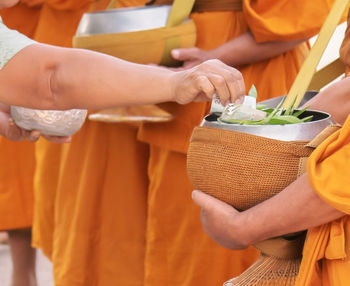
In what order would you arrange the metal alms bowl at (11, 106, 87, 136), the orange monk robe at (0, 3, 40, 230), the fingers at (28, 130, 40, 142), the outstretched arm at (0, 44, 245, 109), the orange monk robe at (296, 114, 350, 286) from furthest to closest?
the orange monk robe at (0, 3, 40, 230), the fingers at (28, 130, 40, 142), the metal alms bowl at (11, 106, 87, 136), the outstretched arm at (0, 44, 245, 109), the orange monk robe at (296, 114, 350, 286)

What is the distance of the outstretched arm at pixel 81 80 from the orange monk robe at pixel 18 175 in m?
1.51

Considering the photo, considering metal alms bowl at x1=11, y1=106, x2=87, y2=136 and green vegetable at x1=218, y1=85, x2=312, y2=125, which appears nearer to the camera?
green vegetable at x1=218, y1=85, x2=312, y2=125

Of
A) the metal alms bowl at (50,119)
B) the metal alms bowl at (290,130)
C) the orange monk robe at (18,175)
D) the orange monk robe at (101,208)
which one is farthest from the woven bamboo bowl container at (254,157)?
the orange monk robe at (18,175)

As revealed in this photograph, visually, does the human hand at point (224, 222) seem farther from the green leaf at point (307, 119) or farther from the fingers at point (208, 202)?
the green leaf at point (307, 119)

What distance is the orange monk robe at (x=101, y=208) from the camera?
2.30m

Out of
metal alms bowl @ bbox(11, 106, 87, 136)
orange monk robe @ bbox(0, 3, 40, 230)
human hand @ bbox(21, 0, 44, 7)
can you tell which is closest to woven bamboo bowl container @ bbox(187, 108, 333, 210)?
metal alms bowl @ bbox(11, 106, 87, 136)

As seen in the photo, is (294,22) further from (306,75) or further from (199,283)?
(199,283)

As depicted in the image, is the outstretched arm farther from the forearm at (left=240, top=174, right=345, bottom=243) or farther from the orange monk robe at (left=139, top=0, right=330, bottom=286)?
the orange monk robe at (left=139, top=0, right=330, bottom=286)

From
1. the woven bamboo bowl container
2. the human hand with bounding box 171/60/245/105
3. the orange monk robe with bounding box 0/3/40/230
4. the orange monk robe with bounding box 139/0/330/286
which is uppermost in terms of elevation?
the human hand with bounding box 171/60/245/105

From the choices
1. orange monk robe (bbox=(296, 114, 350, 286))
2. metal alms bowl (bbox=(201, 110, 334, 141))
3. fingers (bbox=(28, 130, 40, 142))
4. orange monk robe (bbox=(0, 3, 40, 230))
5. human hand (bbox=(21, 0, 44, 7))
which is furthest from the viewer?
orange monk robe (bbox=(0, 3, 40, 230))

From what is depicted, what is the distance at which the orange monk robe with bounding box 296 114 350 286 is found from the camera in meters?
0.97

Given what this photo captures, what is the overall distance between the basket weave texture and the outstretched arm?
99mm

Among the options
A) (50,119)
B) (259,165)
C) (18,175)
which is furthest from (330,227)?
(18,175)

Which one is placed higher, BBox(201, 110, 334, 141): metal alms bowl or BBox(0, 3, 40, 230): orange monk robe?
BBox(201, 110, 334, 141): metal alms bowl
